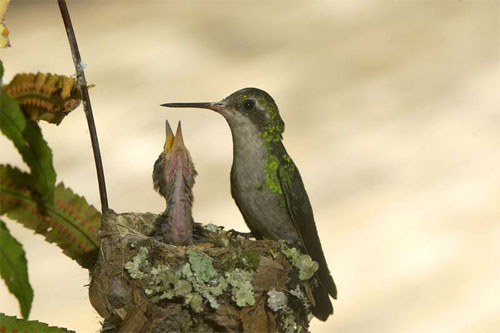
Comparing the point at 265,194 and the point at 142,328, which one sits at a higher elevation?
the point at 265,194

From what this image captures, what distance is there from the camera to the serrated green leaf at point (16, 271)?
134 centimetres

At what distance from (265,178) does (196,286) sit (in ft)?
3.72

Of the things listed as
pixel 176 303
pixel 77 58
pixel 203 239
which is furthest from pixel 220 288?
pixel 77 58

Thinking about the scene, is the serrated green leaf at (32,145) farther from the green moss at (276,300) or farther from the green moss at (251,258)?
the green moss at (251,258)

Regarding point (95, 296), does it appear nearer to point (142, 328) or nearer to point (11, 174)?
point (142, 328)

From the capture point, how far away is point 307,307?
127 inches

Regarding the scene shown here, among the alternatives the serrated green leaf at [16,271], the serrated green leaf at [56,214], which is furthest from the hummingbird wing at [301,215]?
the serrated green leaf at [16,271]

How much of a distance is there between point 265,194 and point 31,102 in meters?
2.37

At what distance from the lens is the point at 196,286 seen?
115 inches

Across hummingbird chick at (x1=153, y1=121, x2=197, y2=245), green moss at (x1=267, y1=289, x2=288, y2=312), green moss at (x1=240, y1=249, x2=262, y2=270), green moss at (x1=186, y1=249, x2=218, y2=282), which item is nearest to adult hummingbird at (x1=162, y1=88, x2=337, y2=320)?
hummingbird chick at (x1=153, y1=121, x2=197, y2=245)

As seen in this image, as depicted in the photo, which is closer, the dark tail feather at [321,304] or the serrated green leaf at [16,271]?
the serrated green leaf at [16,271]

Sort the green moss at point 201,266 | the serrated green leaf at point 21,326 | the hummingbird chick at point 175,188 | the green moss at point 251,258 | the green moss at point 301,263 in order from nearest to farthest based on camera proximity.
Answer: the serrated green leaf at point 21,326 → the green moss at point 201,266 → the green moss at point 251,258 → the green moss at point 301,263 → the hummingbird chick at point 175,188

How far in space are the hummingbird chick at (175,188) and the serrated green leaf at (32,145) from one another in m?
2.17

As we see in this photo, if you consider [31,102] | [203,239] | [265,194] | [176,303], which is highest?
[265,194]
